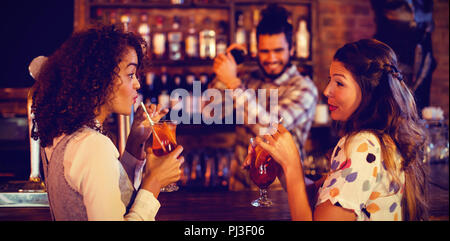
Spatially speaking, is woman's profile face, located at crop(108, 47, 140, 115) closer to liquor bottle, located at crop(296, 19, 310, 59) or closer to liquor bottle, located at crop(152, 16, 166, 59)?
liquor bottle, located at crop(152, 16, 166, 59)

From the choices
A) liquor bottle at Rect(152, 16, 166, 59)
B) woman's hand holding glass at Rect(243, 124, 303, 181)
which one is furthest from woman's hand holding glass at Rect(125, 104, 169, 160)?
liquor bottle at Rect(152, 16, 166, 59)

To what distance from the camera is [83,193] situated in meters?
0.96

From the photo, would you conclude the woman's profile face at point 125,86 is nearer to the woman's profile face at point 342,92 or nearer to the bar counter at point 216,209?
the bar counter at point 216,209

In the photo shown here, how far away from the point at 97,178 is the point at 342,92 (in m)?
0.72

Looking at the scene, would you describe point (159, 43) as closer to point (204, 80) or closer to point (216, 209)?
point (204, 80)

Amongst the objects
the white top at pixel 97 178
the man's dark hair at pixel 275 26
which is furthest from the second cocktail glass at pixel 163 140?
the man's dark hair at pixel 275 26

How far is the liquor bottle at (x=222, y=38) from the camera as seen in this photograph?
367cm

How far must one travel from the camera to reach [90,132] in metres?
1.04

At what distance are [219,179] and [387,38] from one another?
1.88 meters

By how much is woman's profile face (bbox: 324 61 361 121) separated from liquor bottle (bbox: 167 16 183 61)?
2602 millimetres

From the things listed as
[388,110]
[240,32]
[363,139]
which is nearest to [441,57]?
[240,32]

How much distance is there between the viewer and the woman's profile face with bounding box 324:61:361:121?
1.16 metres

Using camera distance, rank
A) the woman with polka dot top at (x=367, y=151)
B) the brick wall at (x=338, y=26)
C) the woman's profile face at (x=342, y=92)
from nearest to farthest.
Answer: the woman with polka dot top at (x=367, y=151) → the woman's profile face at (x=342, y=92) → the brick wall at (x=338, y=26)
